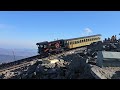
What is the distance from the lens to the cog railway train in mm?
28559

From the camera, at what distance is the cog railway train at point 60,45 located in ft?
93.7

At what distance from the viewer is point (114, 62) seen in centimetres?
1374

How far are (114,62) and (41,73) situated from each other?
460 cm

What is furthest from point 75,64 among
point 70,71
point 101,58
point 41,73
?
point 41,73

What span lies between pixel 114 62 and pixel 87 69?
196 cm

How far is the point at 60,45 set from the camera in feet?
98.7
